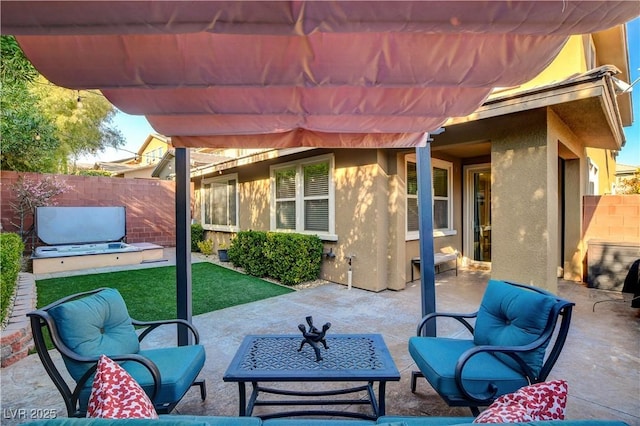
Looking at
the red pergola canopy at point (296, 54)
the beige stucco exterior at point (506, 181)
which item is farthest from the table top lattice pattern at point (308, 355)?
the beige stucco exterior at point (506, 181)

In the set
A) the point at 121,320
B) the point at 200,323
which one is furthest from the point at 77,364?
the point at 200,323

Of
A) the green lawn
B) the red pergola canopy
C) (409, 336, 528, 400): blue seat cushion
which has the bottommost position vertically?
the green lawn

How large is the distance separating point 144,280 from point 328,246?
448 centimetres

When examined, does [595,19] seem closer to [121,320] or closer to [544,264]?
[121,320]

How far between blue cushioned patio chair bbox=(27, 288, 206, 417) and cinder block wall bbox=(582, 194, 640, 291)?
7.82m

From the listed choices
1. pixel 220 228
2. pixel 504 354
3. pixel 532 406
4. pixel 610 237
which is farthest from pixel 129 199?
pixel 610 237

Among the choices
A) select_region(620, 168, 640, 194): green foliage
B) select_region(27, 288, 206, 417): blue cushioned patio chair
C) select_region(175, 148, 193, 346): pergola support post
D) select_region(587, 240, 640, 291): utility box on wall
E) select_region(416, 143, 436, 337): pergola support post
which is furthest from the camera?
select_region(620, 168, 640, 194): green foliage

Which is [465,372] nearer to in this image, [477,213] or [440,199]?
[440,199]

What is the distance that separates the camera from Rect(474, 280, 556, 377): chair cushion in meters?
2.43

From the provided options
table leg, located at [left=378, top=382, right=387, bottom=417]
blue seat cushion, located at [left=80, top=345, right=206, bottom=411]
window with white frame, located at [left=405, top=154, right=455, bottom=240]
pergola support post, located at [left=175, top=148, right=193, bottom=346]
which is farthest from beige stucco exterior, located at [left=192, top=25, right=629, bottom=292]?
blue seat cushion, located at [left=80, top=345, right=206, bottom=411]

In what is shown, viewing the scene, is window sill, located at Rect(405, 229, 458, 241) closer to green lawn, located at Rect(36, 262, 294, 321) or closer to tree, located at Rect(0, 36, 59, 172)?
green lawn, located at Rect(36, 262, 294, 321)

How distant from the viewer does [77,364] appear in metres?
2.25

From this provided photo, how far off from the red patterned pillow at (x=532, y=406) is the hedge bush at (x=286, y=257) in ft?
19.8

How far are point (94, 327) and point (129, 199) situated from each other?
12.2 meters
